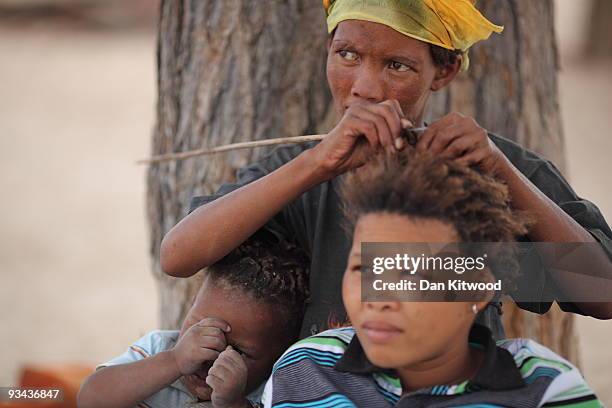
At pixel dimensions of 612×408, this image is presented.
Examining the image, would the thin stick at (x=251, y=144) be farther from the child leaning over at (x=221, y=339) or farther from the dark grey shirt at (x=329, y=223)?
the child leaning over at (x=221, y=339)

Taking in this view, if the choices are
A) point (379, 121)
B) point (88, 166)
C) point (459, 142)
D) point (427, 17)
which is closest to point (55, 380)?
point (427, 17)

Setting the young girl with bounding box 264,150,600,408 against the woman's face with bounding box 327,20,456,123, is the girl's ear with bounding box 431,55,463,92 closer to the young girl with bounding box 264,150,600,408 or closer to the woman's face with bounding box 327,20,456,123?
the woman's face with bounding box 327,20,456,123

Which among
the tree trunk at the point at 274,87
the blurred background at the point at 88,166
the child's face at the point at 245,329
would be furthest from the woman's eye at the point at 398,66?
the blurred background at the point at 88,166

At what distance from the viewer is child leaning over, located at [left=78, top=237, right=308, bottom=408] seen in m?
2.60

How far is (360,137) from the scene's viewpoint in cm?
231

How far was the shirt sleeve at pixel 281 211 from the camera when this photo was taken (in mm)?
2816

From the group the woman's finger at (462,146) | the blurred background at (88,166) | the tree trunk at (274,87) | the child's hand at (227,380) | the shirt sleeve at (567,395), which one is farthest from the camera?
the blurred background at (88,166)

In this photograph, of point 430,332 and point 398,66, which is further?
point 398,66

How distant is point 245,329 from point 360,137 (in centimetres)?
63

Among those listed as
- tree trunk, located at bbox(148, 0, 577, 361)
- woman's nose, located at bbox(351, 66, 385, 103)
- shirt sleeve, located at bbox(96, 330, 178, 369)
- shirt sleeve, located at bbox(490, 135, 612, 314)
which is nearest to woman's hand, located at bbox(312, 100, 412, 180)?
woman's nose, located at bbox(351, 66, 385, 103)

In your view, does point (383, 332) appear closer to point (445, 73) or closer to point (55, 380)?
point (445, 73)

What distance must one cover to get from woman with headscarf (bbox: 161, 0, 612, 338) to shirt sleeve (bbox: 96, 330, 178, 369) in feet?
0.76

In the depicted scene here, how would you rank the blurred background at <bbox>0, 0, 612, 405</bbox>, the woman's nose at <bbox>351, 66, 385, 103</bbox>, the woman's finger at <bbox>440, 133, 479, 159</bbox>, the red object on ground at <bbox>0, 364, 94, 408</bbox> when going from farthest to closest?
the blurred background at <bbox>0, 0, 612, 405</bbox>, the red object on ground at <bbox>0, 364, 94, 408</bbox>, the woman's nose at <bbox>351, 66, 385, 103</bbox>, the woman's finger at <bbox>440, 133, 479, 159</bbox>

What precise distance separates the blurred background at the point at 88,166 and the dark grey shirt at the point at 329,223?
1518 millimetres
